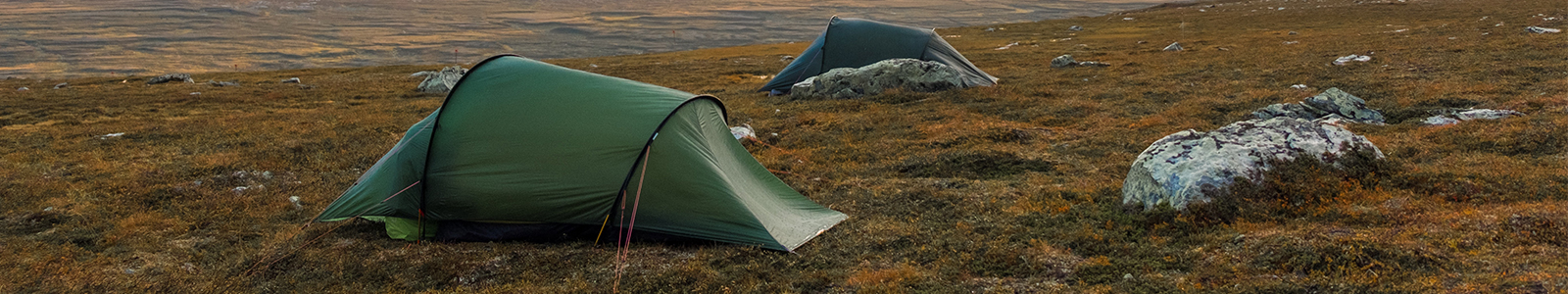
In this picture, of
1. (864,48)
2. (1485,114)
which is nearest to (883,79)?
(864,48)

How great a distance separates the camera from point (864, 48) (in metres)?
27.0

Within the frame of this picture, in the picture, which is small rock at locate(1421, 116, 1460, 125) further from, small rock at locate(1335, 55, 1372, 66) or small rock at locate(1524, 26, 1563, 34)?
small rock at locate(1524, 26, 1563, 34)

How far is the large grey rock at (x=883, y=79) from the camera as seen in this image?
24.4 metres

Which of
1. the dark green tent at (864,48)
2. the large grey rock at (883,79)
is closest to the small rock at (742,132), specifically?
the large grey rock at (883,79)

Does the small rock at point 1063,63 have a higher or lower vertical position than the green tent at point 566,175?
lower

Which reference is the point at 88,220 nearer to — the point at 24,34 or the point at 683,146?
the point at 683,146

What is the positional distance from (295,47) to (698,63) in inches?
4358

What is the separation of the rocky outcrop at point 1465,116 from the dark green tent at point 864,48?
1286 centimetres

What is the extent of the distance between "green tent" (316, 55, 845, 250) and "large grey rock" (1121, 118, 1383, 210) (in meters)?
3.90

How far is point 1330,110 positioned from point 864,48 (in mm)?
13689

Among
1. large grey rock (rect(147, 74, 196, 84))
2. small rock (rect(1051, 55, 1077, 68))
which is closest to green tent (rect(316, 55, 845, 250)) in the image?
small rock (rect(1051, 55, 1077, 68))

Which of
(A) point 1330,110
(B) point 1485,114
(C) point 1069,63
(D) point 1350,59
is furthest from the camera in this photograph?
(C) point 1069,63

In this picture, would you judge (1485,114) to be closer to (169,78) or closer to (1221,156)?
(1221,156)

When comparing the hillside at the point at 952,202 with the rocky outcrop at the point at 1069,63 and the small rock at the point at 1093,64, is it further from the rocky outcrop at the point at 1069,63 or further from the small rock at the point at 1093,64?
the rocky outcrop at the point at 1069,63
